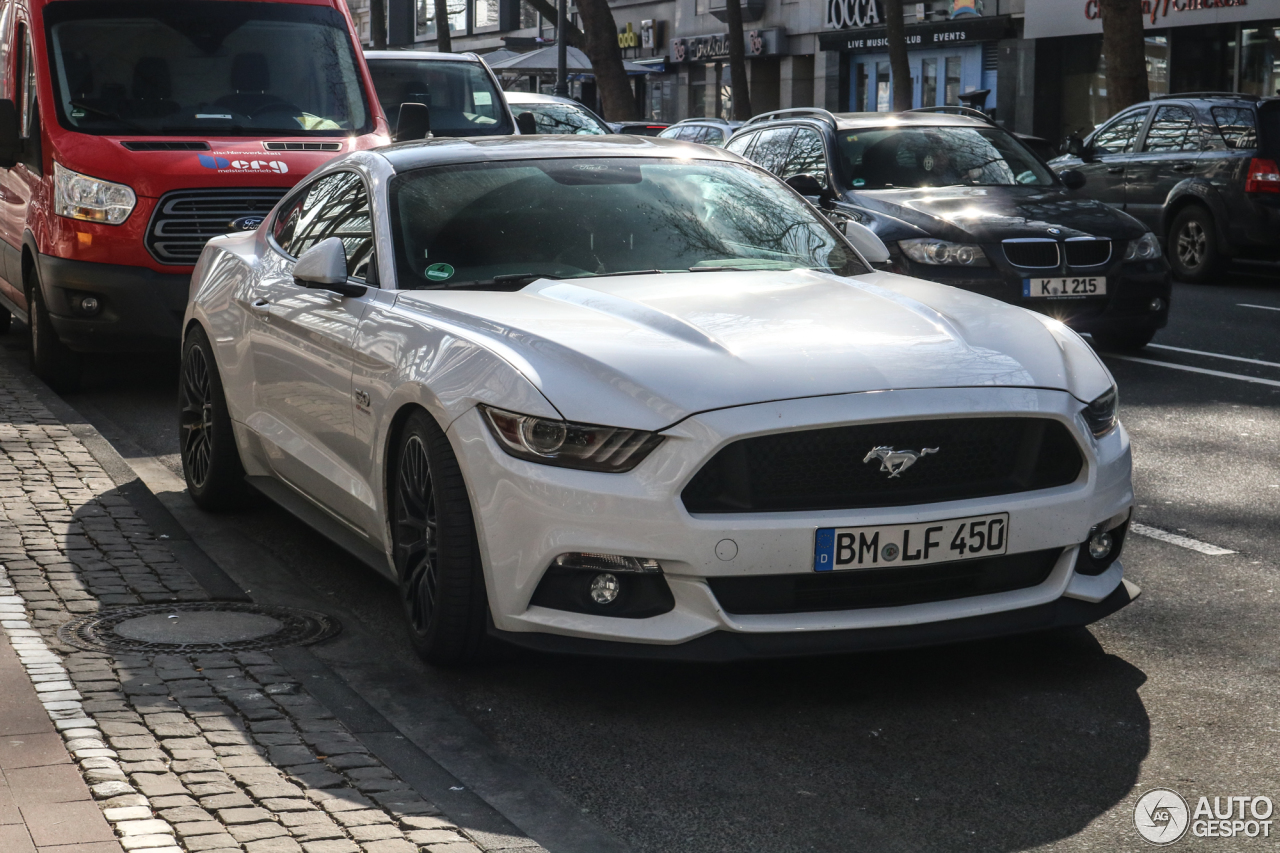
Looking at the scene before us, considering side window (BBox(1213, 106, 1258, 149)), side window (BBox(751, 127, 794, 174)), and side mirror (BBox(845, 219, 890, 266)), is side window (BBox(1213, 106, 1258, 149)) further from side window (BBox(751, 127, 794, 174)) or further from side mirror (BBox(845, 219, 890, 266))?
side mirror (BBox(845, 219, 890, 266))

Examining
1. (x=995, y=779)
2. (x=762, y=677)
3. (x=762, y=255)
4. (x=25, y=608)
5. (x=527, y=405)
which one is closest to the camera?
(x=995, y=779)

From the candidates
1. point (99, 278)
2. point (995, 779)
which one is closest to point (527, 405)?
point (995, 779)

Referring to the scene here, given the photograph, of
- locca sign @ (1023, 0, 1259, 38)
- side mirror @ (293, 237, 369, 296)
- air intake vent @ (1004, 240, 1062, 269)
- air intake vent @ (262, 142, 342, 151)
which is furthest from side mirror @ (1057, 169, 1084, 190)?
Answer: locca sign @ (1023, 0, 1259, 38)

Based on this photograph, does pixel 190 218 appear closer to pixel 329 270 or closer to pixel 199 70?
pixel 199 70

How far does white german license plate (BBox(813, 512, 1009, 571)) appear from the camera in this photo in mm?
4312

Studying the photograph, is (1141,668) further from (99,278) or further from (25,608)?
(99,278)

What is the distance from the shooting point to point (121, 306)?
971cm

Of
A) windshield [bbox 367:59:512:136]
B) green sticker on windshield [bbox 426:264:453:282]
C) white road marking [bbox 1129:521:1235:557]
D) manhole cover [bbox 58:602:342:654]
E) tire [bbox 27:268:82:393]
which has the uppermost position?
windshield [bbox 367:59:512:136]

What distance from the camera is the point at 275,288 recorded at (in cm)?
634

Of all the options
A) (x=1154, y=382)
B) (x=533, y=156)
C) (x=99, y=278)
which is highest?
(x=533, y=156)

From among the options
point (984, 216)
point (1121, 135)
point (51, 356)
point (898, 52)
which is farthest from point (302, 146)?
point (898, 52)

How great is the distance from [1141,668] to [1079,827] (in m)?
1.21

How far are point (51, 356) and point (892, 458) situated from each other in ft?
23.3

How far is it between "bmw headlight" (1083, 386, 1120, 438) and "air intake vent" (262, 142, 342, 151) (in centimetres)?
653
